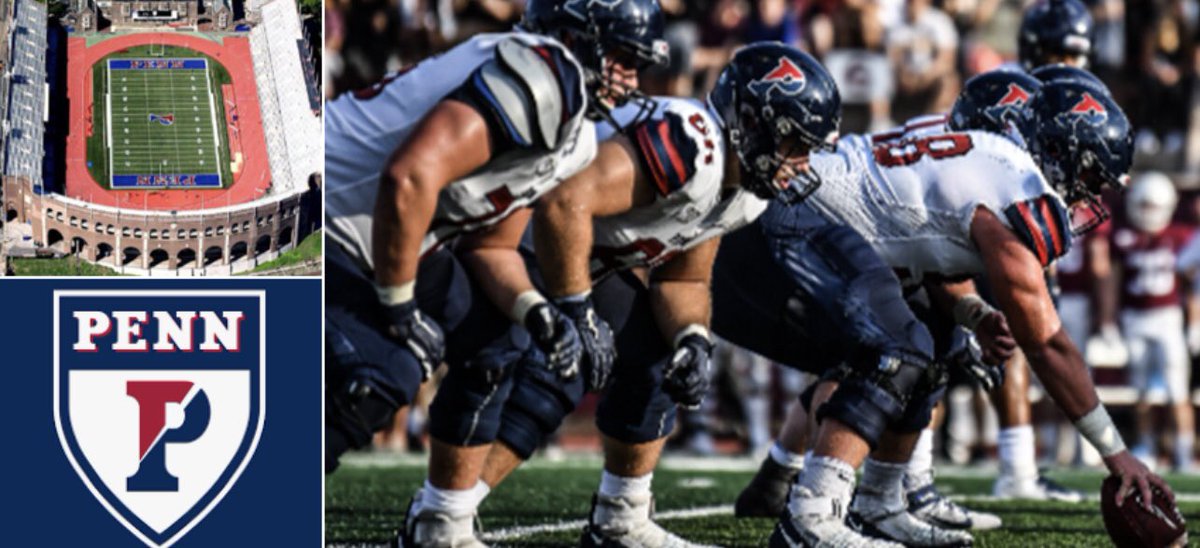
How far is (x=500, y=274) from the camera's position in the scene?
13.1 feet

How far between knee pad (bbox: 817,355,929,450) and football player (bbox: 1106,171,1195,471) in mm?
5099

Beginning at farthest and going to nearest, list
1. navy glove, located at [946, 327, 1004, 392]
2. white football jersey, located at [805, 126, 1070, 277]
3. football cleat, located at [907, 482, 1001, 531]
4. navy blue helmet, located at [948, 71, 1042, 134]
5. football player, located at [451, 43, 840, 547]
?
navy blue helmet, located at [948, 71, 1042, 134] → football cleat, located at [907, 482, 1001, 531] → navy glove, located at [946, 327, 1004, 392] → white football jersey, located at [805, 126, 1070, 277] → football player, located at [451, 43, 840, 547]

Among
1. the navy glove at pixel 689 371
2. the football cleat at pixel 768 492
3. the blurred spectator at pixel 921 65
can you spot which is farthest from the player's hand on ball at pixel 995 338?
the blurred spectator at pixel 921 65

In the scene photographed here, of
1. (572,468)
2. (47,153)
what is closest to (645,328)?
(47,153)

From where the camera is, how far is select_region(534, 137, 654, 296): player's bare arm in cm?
392

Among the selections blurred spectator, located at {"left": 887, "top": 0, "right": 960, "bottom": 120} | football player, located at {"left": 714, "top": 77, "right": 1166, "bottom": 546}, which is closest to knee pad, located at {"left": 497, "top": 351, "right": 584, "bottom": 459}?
football player, located at {"left": 714, "top": 77, "right": 1166, "bottom": 546}

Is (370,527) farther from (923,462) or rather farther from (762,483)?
(923,462)

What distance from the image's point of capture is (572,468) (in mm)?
7523

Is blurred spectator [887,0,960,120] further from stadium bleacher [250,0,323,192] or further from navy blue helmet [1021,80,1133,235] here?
stadium bleacher [250,0,323,192]

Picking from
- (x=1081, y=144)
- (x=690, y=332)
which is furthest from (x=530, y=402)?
(x=1081, y=144)

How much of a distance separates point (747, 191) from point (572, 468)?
3.43 m

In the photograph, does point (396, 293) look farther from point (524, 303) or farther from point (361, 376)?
point (524, 303)

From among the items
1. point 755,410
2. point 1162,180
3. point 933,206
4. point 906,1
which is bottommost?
point 755,410

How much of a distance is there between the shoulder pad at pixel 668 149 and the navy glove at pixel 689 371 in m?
0.39
